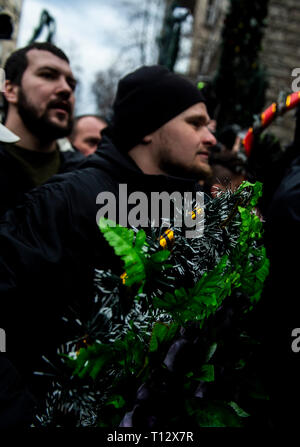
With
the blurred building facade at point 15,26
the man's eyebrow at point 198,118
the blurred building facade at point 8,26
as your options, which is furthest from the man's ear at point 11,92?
the blurred building facade at point 15,26

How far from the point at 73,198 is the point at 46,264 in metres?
0.30

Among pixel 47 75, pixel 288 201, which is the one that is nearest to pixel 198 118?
pixel 288 201

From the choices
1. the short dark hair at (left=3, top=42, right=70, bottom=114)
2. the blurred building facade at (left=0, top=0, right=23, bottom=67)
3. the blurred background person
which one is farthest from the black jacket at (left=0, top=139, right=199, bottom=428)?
the blurred building facade at (left=0, top=0, right=23, bottom=67)

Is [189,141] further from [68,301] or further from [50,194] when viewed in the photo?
[68,301]

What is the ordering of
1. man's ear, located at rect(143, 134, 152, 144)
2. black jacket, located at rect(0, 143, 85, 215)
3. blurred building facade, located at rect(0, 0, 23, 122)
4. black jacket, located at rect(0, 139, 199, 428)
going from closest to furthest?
Result: black jacket, located at rect(0, 139, 199, 428) → blurred building facade, located at rect(0, 0, 23, 122) → man's ear, located at rect(143, 134, 152, 144) → black jacket, located at rect(0, 143, 85, 215)

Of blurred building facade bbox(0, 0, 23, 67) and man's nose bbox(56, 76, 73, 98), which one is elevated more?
blurred building facade bbox(0, 0, 23, 67)

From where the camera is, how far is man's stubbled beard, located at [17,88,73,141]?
232cm

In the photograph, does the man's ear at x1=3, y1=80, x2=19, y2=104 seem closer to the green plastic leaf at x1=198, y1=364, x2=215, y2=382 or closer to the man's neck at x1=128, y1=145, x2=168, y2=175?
→ the man's neck at x1=128, y1=145, x2=168, y2=175

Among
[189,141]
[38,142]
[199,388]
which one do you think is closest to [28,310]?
[199,388]

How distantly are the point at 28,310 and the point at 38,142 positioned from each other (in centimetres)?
135

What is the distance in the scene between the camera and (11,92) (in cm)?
241

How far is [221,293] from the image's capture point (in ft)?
2.66

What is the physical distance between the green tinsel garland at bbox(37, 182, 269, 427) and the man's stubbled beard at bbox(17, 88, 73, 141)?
1.72 m

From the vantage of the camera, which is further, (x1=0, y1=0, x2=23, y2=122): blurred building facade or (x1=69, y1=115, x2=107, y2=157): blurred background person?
(x1=69, y1=115, x2=107, y2=157): blurred background person
